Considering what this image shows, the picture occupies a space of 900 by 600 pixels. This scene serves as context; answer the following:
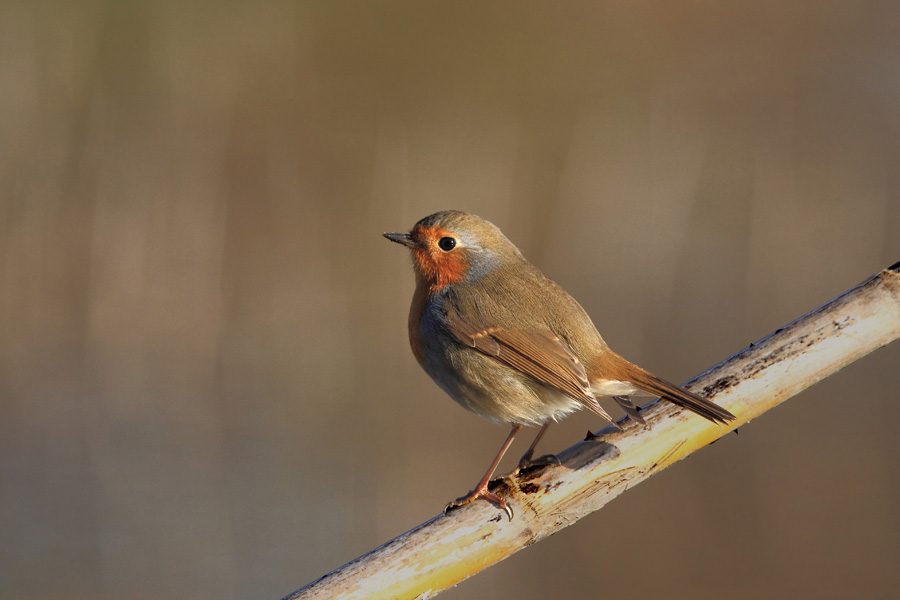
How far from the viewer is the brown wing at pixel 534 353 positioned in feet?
9.07

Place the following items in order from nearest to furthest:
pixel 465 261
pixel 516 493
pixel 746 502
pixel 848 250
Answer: pixel 516 493
pixel 465 261
pixel 746 502
pixel 848 250

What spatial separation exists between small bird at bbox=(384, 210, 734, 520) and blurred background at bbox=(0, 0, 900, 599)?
2.82 metres

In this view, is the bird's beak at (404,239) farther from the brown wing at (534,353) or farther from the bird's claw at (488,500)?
the bird's claw at (488,500)

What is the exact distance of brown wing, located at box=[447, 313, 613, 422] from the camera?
277cm

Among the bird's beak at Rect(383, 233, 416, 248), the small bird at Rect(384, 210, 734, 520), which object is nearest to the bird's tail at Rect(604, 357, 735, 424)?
the small bird at Rect(384, 210, 734, 520)

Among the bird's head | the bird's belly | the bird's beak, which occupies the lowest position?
the bird's belly

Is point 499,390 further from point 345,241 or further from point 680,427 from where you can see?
point 345,241

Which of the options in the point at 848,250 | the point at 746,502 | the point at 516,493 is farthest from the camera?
the point at 848,250

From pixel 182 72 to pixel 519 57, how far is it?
2694mm

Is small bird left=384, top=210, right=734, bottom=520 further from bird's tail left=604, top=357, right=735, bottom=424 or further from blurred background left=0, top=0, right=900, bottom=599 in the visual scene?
blurred background left=0, top=0, right=900, bottom=599

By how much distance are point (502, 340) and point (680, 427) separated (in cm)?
67

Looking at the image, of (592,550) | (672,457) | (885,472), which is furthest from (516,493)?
(885,472)

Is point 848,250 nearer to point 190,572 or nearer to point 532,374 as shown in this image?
point 532,374

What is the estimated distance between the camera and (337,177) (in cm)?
672
